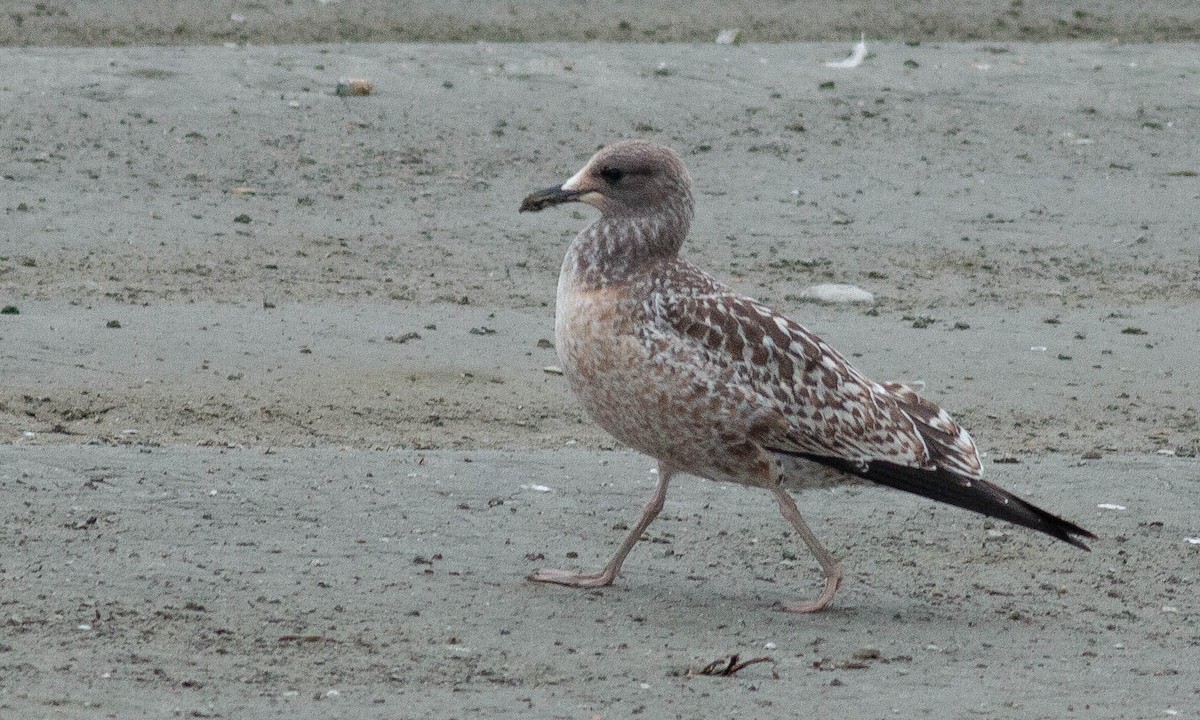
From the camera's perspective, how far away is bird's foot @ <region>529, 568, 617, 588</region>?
6133 millimetres

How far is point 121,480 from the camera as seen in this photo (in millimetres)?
6652

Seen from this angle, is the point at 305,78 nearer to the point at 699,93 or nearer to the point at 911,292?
the point at 699,93

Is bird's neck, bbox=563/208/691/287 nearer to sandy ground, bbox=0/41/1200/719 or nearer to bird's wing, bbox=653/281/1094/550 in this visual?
bird's wing, bbox=653/281/1094/550

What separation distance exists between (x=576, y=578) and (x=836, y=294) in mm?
4759

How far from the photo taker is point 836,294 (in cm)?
1056

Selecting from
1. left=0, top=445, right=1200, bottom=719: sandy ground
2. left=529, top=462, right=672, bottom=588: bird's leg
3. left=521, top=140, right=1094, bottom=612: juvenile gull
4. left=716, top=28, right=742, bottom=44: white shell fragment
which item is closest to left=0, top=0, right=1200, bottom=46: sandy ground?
left=716, top=28, right=742, bottom=44: white shell fragment

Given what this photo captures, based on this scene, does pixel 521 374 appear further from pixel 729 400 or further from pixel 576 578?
pixel 729 400

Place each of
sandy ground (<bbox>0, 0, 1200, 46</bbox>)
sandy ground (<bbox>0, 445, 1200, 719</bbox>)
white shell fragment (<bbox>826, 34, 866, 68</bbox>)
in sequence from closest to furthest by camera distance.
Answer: sandy ground (<bbox>0, 445, 1200, 719</bbox>)
white shell fragment (<bbox>826, 34, 866, 68</bbox>)
sandy ground (<bbox>0, 0, 1200, 46</bbox>)

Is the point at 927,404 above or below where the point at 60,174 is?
above

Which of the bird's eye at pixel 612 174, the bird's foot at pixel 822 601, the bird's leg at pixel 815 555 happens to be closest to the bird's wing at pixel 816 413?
the bird's leg at pixel 815 555

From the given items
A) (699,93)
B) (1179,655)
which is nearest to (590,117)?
(699,93)

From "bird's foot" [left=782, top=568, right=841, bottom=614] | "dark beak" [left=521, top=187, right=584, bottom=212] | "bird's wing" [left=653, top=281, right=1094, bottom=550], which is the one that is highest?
"dark beak" [left=521, top=187, right=584, bottom=212]

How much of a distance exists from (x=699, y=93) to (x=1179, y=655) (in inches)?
353

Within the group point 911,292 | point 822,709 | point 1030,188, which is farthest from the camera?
point 1030,188
